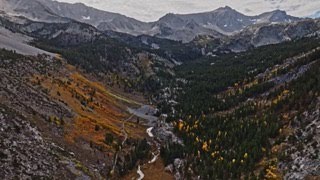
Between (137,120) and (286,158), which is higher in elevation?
(286,158)

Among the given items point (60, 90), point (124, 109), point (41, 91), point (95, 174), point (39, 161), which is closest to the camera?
point (39, 161)

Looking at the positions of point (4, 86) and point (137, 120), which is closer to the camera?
point (4, 86)

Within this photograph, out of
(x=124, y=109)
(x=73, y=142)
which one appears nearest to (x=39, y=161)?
(x=73, y=142)

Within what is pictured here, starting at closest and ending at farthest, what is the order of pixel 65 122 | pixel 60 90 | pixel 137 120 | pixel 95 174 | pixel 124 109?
1. pixel 95 174
2. pixel 65 122
3. pixel 60 90
4. pixel 137 120
5. pixel 124 109

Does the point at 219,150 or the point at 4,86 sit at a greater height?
the point at 4,86

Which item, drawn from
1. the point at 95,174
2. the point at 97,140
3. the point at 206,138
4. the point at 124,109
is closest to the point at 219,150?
the point at 206,138

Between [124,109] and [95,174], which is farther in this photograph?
[124,109]

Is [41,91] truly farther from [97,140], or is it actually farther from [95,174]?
[95,174]

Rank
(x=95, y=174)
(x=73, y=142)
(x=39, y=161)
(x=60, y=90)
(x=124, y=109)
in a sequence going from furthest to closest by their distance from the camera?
(x=124, y=109), (x=60, y=90), (x=73, y=142), (x=95, y=174), (x=39, y=161)

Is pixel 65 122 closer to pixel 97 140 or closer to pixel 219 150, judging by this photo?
pixel 97 140
